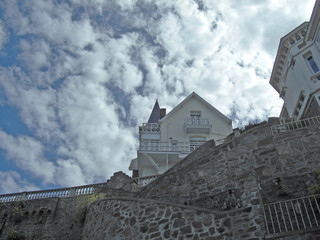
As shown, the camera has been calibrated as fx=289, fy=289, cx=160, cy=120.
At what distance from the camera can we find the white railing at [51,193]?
1720 centimetres

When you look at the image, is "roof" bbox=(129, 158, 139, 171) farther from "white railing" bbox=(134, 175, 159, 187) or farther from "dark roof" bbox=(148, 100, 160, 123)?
"white railing" bbox=(134, 175, 159, 187)

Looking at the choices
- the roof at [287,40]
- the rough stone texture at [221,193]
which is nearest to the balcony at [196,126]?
the roof at [287,40]

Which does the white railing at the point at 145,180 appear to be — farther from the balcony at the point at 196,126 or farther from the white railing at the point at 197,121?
the white railing at the point at 197,121

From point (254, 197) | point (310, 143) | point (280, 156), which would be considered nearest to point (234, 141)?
point (280, 156)

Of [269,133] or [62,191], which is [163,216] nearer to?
[269,133]

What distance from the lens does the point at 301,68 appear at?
19.9 meters

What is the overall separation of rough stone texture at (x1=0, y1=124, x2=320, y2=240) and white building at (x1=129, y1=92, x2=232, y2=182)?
728cm

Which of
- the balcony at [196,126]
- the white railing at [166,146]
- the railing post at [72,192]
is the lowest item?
the railing post at [72,192]

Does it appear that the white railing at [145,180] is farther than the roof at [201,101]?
No

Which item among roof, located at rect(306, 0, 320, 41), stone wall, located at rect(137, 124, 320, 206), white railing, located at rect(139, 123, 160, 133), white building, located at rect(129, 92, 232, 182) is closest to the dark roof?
white building, located at rect(129, 92, 232, 182)

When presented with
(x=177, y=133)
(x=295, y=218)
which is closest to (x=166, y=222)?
(x=295, y=218)

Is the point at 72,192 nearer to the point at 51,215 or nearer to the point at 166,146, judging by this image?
the point at 51,215

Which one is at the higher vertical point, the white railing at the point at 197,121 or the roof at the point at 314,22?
the roof at the point at 314,22

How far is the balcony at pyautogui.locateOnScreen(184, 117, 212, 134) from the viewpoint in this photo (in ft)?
79.7
